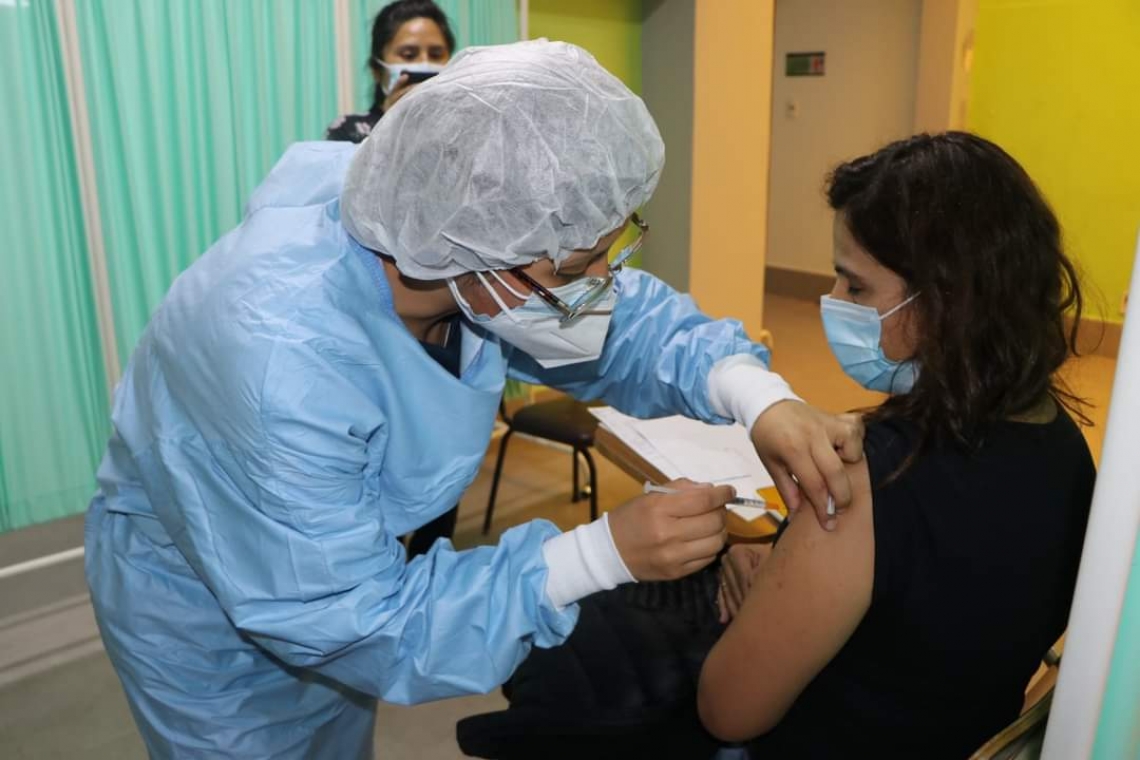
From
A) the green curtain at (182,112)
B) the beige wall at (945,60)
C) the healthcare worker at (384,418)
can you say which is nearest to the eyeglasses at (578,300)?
the healthcare worker at (384,418)

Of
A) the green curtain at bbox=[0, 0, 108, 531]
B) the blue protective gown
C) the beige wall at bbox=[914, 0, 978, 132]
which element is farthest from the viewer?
the beige wall at bbox=[914, 0, 978, 132]

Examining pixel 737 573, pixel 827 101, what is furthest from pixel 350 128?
pixel 827 101

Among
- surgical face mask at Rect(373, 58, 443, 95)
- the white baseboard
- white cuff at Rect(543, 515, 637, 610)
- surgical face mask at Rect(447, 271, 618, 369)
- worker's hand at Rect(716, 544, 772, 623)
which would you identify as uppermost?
surgical face mask at Rect(373, 58, 443, 95)

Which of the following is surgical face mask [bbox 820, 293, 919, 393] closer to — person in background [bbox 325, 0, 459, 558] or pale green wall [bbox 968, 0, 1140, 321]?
person in background [bbox 325, 0, 459, 558]

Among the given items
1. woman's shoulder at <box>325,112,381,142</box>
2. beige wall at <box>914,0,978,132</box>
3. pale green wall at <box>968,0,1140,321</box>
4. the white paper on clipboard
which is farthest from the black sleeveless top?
beige wall at <box>914,0,978,132</box>

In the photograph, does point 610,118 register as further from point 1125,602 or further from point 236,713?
point 236,713

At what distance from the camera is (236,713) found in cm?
113

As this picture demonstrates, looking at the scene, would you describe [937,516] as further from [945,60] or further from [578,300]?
[945,60]

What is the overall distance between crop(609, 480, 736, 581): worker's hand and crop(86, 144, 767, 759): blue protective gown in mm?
88

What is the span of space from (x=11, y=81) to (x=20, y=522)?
1.19 meters

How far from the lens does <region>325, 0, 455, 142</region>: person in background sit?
2.62 metres

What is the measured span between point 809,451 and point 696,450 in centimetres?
77

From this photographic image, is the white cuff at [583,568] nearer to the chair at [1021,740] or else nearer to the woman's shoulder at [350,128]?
the chair at [1021,740]

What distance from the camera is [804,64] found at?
6.00m
